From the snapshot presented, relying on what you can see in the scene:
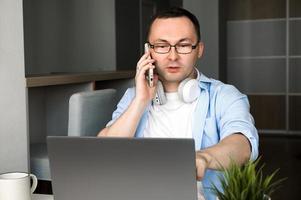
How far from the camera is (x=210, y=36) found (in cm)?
620

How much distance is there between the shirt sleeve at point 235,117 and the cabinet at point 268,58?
17.8 ft

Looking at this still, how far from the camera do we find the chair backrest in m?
1.71

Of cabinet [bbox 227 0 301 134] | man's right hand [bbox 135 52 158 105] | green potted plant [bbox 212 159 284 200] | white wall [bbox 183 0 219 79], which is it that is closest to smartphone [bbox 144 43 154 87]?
man's right hand [bbox 135 52 158 105]

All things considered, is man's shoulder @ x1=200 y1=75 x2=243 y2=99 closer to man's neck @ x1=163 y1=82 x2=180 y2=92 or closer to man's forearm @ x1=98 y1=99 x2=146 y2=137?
man's neck @ x1=163 y1=82 x2=180 y2=92

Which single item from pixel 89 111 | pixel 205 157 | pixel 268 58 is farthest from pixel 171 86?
pixel 268 58

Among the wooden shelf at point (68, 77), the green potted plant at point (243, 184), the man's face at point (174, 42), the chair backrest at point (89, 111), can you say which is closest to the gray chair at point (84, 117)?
the chair backrest at point (89, 111)

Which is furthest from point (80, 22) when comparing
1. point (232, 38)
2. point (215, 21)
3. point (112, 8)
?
point (232, 38)

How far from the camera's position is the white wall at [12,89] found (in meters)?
1.45

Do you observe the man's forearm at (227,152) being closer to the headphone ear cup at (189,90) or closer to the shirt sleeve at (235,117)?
the shirt sleeve at (235,117)

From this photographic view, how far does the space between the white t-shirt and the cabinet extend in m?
5.43

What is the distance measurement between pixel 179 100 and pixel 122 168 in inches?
26.8

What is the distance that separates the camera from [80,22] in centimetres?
455

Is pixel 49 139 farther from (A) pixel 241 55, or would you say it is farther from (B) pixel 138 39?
(A) pixel 241 55

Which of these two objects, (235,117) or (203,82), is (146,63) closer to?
(203,82)
